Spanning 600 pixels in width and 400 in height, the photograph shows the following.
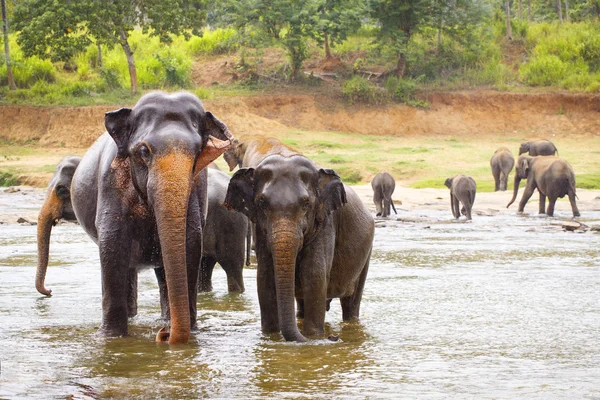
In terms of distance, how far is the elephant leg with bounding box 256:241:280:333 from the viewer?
7.12 meters

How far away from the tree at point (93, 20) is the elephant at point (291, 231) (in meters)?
32.0


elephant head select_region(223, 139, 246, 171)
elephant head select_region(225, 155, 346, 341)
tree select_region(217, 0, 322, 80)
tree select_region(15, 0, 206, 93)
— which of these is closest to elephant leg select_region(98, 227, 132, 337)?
elephant head select_region(225, 155, 346, 341)

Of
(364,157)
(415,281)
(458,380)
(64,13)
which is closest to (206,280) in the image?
(415,281)

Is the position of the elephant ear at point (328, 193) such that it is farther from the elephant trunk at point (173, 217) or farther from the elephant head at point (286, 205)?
the elephant trunk at point (173, 217)

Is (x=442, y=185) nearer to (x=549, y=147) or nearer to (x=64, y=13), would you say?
(x=549, y=147)

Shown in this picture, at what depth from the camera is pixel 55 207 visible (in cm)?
938

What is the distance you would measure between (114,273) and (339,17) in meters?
35.0

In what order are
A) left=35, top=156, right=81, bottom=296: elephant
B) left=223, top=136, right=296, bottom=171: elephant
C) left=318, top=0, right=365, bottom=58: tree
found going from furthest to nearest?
left=318, top=0, right=365, bottom=58: tree, left=223, top=136, right=296, bottom=171: elephant, left=35, top=156, right=81, bottom=296: elephant

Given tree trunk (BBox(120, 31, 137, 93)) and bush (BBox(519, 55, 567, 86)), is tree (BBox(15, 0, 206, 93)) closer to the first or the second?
tree trunk (BBox(120, 31, 137, 93))

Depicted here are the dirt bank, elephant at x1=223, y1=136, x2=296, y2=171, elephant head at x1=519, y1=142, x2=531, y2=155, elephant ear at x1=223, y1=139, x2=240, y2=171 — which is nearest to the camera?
elephant at x1=223, y1=136, x2=296, y2=171

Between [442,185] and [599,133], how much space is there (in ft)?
47.4

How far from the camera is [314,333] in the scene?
7.23 meters

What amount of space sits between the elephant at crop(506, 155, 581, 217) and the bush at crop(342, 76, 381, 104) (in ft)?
58.8

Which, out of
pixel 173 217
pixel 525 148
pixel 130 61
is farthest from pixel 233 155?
pixel 130 61
